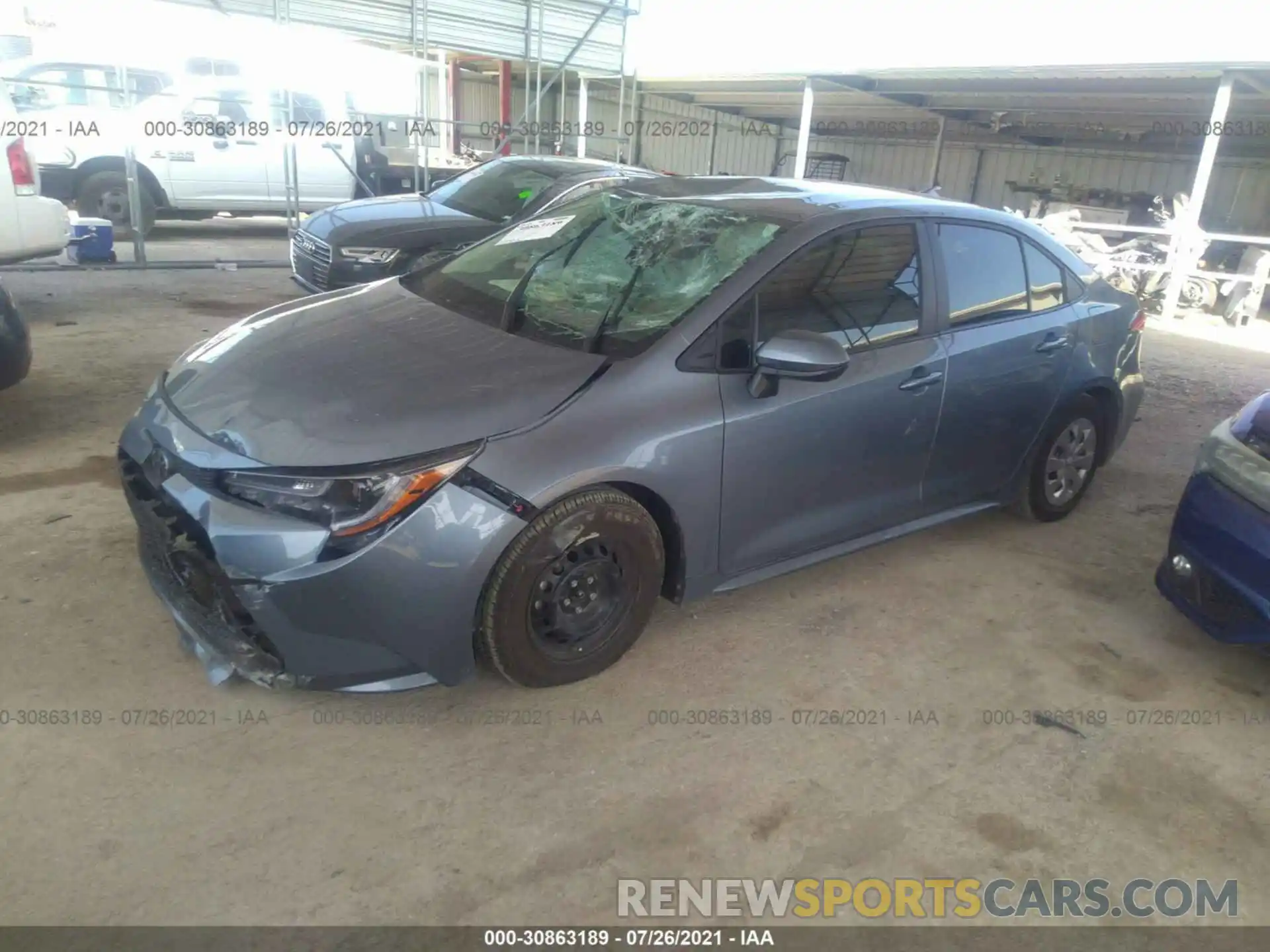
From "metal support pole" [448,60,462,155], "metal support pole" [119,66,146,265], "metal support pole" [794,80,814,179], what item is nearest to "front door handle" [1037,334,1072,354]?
"metal support pole" [119,66,146,265]

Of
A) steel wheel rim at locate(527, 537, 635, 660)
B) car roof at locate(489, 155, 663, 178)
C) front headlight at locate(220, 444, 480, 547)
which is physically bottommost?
steel wheel rim at locate(527, 537, 635, 660)

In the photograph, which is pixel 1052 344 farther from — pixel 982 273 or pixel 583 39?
pixel 583 39

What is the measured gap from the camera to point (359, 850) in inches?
88.3

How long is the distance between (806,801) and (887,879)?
0.30m

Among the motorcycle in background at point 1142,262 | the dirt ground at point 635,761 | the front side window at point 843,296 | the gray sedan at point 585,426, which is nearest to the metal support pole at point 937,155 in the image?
the motorcycle in background at point 1142,262

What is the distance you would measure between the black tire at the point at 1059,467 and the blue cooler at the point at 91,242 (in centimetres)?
851

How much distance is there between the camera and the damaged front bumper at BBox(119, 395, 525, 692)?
2.37m

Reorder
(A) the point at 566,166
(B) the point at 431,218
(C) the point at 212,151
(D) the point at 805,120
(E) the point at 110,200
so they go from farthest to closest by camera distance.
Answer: (D) the point at 805,120 < (C) the point at 212,151 < (E) the point at 110,200 < (A) the point at 566,166 < (B) the point at 431,218

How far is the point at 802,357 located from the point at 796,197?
96cm

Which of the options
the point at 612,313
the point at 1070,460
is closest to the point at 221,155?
the point at 612,313

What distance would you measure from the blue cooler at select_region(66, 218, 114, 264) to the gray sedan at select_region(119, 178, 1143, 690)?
6544mm

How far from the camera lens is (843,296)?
3.22 m

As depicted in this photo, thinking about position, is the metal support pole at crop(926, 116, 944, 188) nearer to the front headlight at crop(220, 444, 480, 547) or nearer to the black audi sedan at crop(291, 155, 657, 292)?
the black audi sedan at crop(291, 155, 657, 292)

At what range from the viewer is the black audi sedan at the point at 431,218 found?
6738 millimetres
